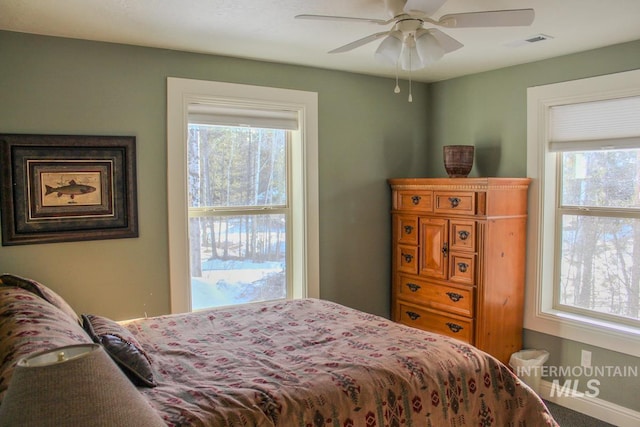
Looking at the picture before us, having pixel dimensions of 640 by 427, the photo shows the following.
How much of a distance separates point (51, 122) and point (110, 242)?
797 millimetres

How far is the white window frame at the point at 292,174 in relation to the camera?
329cm

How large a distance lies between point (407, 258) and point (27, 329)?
2.90 m

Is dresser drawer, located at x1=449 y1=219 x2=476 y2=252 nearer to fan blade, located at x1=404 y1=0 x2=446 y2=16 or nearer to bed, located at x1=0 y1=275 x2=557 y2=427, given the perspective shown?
bed, located at x1=0 y1=275 x2=557 y2=427

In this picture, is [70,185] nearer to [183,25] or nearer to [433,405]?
[183,25]

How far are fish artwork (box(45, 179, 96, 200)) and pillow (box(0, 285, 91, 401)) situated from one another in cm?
88

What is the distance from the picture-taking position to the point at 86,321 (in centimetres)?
218

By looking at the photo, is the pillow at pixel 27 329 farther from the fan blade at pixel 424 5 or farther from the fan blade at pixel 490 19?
the fan blade at pixel 490 19

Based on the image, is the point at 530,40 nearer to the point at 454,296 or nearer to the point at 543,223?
the point at 543,223

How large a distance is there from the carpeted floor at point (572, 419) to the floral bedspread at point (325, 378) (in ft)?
4.23

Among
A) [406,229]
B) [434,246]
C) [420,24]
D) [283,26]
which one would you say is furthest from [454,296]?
[283,26]

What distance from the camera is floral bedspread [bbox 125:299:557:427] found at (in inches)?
68.5

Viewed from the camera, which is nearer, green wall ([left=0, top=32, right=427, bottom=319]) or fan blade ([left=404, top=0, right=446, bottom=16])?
fan blade ([left=404, top=0, right=446, bottom=16])

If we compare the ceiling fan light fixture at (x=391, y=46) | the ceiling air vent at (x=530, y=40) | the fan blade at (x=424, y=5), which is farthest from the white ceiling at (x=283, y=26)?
the fan blade at (x=424, y=5)

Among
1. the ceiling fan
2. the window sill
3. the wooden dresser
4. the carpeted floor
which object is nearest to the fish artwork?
the ceiling fan
